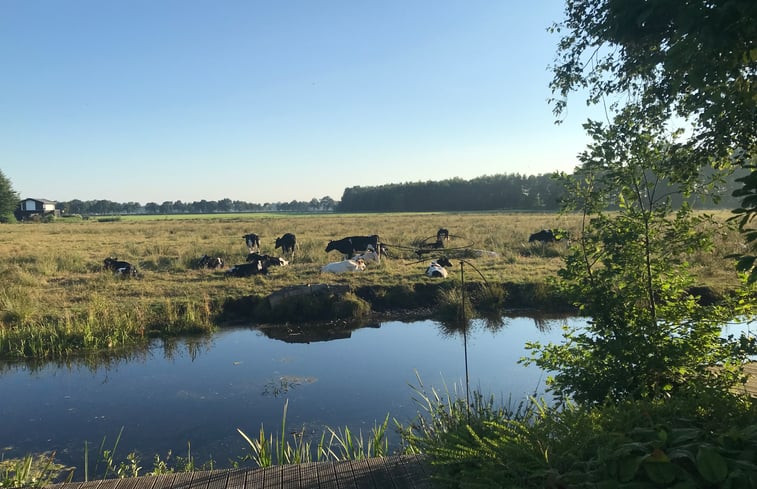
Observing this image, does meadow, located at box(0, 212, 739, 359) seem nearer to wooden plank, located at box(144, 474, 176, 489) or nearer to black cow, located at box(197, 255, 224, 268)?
black cow, located at box(197, 255, 224, 268)

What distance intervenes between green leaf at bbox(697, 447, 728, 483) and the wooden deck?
1886 mm

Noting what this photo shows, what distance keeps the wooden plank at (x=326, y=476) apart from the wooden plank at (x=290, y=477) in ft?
0.52

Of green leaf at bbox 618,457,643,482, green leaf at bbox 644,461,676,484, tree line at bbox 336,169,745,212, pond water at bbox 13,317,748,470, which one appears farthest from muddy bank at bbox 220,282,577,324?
tree line at bbox 336,169,745,212

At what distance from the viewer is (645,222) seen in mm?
3785

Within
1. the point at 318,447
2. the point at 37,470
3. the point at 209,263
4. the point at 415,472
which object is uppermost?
the point at 415,472

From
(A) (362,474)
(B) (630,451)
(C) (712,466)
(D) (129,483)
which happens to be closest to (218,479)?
(D) (129,483)

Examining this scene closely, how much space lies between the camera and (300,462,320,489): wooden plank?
3.29 metres

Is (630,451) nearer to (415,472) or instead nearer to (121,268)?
(415,472)

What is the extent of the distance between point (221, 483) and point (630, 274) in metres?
3.55

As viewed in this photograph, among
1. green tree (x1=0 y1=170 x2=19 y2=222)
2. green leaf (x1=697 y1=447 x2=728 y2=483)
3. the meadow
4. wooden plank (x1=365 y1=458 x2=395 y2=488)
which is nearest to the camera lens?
green leaf (x1=697 y1=447 x2=728 y2=483)

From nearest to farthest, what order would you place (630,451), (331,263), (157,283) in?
(630,451)
(157,283)
(331,263)

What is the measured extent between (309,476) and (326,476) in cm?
13

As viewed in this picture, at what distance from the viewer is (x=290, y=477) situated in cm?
341

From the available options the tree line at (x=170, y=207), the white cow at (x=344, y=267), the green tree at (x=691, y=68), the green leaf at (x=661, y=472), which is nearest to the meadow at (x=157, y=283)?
the white cow at (x=344, y=267)
